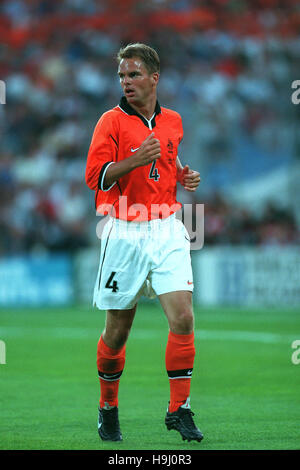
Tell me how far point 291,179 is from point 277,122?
2.25 metres

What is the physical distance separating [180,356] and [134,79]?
178 centimetres

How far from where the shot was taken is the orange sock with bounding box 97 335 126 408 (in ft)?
19.3

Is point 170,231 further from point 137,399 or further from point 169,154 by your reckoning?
point 137,399

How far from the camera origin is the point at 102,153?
221 inches

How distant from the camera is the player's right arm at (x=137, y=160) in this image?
5.41 meters

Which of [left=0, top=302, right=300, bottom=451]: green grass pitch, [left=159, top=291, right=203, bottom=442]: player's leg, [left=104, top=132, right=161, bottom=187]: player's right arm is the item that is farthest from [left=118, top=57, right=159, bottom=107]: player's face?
[left=0, top=302, right=300, bottom=451]: green grass pitch

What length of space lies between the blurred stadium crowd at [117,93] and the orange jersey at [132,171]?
1266 cm

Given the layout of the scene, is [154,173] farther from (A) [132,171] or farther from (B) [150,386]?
(B) [150,386]

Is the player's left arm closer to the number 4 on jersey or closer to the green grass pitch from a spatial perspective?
the number 4 on jersey

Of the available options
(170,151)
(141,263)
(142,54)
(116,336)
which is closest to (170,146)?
(170,151)

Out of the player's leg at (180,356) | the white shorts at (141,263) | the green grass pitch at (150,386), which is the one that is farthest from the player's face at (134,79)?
the green grass pitch at (150,386)

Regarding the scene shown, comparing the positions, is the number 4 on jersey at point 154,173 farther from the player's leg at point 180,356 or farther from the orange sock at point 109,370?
the orange sock at point 109,370

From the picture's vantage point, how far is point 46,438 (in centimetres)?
567

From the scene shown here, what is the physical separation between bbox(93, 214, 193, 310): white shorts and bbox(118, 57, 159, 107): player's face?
0.80 meters
